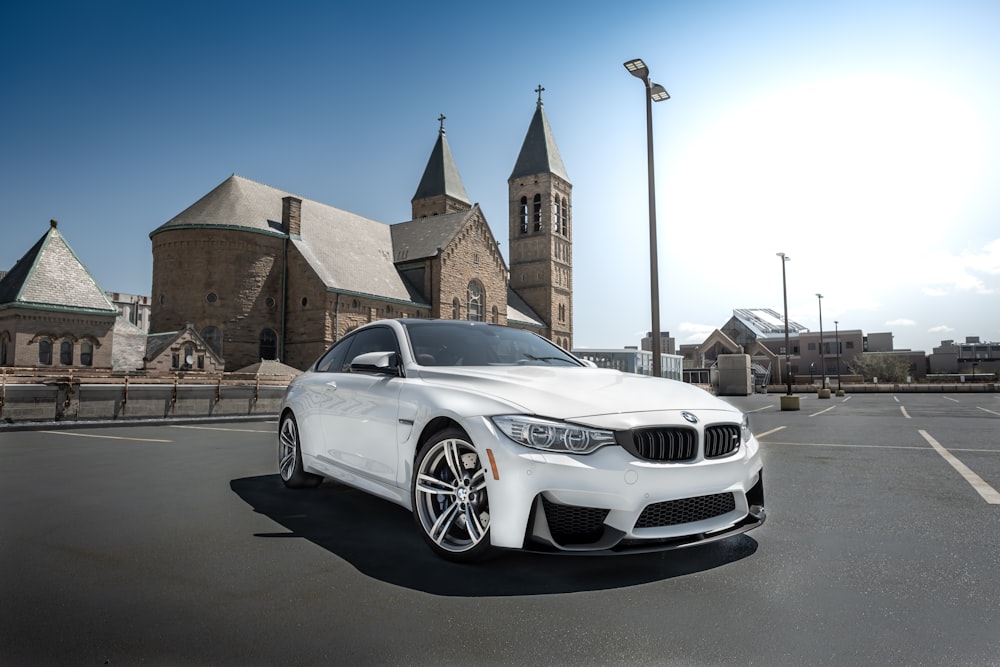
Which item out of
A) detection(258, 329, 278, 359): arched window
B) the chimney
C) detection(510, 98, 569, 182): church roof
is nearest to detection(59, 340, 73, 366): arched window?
detection(258, 329, 278, 359): arched window

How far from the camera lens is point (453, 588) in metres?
3.15

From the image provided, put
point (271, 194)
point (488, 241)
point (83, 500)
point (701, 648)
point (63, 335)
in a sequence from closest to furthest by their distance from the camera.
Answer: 1. point (701, 648)
2. point (83, 500)
3. point (63, 335)
4. point (271, 194)
5. point (488, 241)

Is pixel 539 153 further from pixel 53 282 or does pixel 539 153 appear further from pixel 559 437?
pixel 559 437

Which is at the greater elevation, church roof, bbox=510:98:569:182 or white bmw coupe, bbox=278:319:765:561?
church roof, bbox=510:98:569:182

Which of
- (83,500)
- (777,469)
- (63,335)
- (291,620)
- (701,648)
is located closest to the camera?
(701,648)

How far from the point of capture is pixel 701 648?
2461mm

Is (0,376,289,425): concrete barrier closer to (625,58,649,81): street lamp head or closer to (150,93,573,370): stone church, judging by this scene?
(625,58,649,81): street lamp head

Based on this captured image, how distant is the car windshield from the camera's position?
4.75 meters

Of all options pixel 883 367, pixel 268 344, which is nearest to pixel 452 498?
pixel 268 344

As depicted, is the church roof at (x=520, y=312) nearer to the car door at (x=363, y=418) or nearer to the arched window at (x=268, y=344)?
the arched window at (x=268, y=344)

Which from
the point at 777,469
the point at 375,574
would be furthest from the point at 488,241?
the point at 375,574

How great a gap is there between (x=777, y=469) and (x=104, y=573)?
685cm

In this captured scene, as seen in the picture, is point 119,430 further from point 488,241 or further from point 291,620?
point 488,241

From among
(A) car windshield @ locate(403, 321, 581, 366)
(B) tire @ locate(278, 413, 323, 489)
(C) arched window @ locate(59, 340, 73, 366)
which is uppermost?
(C) arched window @ locate(59, 340, 73, 366)
